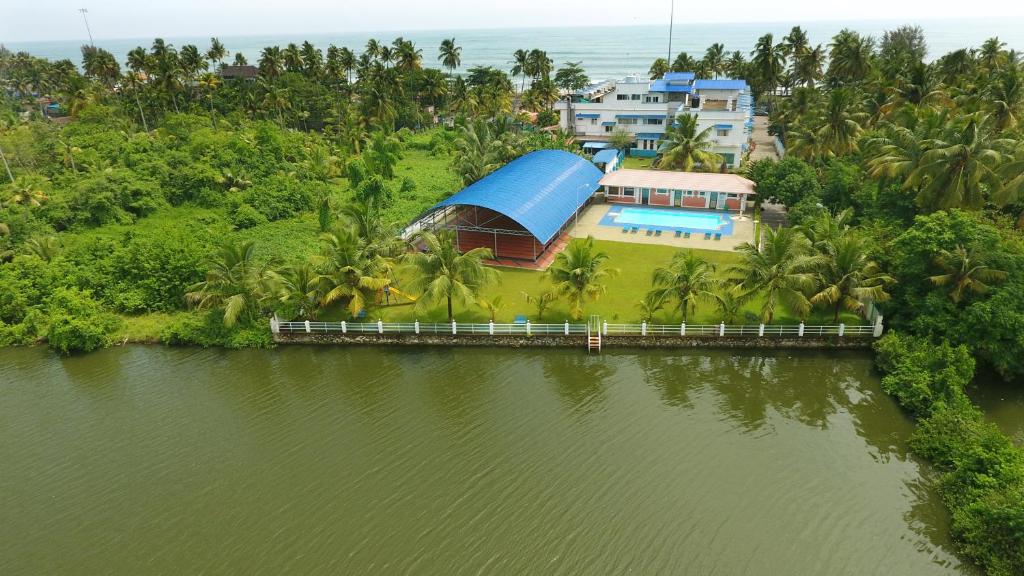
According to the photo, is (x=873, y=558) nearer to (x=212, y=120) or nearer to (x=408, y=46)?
(x=212, y=120)

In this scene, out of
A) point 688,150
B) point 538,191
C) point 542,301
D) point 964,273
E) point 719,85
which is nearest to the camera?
point 964,273

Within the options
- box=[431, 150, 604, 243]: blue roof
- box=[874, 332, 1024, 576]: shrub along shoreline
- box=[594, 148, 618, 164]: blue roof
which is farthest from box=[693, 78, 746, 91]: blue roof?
box=[874, 332, 1024, 576]: shrub along shoreline

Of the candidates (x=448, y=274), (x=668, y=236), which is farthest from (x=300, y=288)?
(x=668, y=236)

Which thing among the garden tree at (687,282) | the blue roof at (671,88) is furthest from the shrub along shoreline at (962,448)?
the blue roof at (671,88)

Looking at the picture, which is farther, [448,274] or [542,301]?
[542,301]

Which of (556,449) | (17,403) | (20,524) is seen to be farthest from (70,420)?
(556,449)

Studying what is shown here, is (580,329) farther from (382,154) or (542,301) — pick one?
(382,154)

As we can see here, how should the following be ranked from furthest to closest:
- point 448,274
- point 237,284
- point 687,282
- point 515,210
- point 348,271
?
point 515,210
point 237,284
point 348,271
point 448,274
point 687,282
